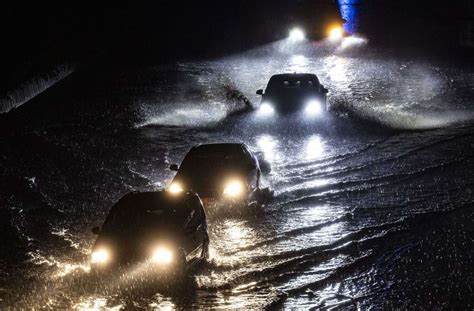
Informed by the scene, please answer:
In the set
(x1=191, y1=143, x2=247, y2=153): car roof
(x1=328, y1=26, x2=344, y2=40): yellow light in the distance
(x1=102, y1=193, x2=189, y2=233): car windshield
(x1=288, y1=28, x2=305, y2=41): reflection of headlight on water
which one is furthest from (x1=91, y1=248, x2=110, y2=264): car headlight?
(x1=288, y1=28, x2=305, y2=41): reflection of headlight on water

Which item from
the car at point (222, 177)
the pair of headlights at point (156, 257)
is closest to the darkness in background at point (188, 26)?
the car at point (222, 177)

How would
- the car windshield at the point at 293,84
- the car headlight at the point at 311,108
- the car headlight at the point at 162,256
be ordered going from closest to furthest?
the car headlight at the point at 162,256, the car headlight at the point at 311,108, the car windshield at the point at 293,84

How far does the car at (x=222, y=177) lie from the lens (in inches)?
539

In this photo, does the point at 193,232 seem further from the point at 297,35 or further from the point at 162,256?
the point at 297,35

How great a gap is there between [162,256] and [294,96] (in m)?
13.8

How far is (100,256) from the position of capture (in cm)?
988

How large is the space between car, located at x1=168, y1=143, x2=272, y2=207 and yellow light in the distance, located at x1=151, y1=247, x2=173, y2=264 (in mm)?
3558

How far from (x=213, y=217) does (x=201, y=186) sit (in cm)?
95

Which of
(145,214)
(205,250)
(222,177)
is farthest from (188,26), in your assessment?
(205,250)

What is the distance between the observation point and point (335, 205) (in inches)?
554

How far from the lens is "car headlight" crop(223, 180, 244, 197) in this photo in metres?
13.7

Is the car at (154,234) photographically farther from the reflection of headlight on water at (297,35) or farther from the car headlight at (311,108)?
the reflection of headlight on water at (297,35)

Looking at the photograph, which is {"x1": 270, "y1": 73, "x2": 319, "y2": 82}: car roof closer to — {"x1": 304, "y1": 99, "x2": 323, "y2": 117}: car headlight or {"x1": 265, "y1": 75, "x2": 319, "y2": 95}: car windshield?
{"x1": 265, "y1": 75, "x2": 319, "y2": 95}: car windshield

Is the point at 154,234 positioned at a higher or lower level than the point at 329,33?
higher
